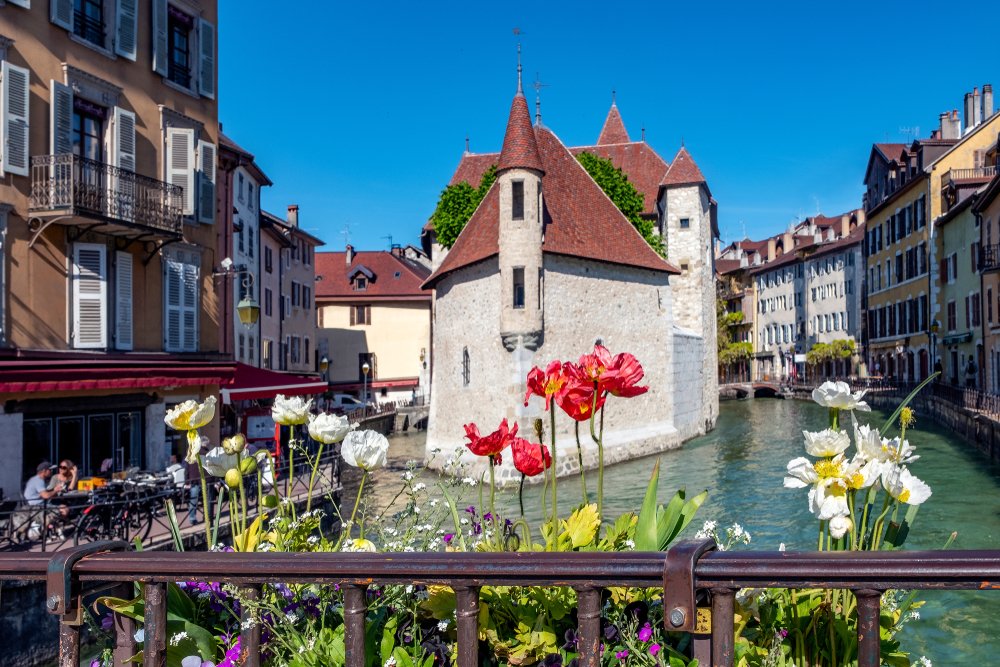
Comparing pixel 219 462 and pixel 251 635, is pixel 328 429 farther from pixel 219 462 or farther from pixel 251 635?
pixel 251 635

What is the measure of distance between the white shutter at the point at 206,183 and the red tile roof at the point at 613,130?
116 ft

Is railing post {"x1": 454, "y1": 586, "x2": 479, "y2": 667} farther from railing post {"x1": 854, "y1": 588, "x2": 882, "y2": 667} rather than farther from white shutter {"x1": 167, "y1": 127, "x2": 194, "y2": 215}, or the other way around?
white shutter {"x1": 167, "y1": 127, "x2": 194, "y2": 215}

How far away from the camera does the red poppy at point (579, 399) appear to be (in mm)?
2889

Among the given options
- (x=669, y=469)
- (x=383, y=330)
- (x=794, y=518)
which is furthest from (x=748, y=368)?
(x=794, y=518)

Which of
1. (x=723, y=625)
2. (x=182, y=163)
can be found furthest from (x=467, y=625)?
(x=182, y=163)

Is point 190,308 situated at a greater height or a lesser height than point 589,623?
greater

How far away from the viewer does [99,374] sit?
504 inches

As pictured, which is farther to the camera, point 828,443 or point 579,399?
point 579,399

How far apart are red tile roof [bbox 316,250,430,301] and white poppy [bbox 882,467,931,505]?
48593 millimetres

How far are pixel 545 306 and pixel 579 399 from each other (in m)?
21.6

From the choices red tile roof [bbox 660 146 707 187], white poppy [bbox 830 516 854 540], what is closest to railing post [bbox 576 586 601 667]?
white poppy [bbox 830 516 854 540]

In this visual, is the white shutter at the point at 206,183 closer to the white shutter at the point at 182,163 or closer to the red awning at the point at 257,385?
the white shutter at the point at 182,163

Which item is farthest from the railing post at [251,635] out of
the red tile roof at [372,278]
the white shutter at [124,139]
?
the red tile roof at [372,278]

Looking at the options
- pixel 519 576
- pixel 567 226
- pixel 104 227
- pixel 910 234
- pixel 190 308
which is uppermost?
pixel 910 234
